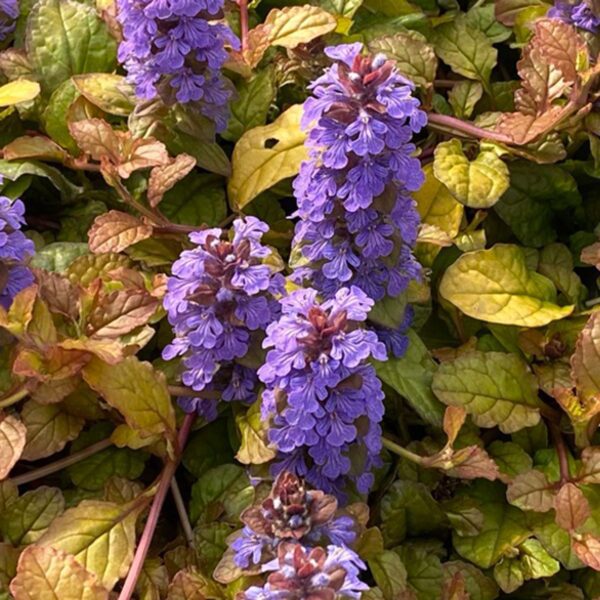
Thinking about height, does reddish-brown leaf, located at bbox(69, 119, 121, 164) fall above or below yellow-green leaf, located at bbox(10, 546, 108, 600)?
above

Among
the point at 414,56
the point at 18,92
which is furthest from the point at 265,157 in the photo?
the point at 18,92

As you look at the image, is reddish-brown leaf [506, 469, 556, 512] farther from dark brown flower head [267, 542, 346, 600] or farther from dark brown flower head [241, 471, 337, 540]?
dark brown flower head [267, 542, 346, 600]

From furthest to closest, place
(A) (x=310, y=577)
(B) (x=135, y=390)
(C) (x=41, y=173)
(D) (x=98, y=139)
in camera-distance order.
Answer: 1. (C) (x=41, y=173)
2. (D) (x=98, y=139)
3. (B) (x=135, y=390)
4. (A) (x=310, y=577)

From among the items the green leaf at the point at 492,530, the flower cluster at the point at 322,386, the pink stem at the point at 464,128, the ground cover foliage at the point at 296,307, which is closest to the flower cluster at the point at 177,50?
the ground cover foliage at the point at 296,307

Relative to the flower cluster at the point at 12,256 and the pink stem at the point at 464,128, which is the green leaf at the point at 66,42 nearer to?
the flower cluster at the point at 12,256

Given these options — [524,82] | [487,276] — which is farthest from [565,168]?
[487,276]

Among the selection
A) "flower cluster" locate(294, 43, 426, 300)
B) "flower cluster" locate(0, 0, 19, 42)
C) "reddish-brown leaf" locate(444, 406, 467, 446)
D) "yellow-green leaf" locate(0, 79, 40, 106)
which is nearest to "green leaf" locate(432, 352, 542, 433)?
"reddish-brown leaf" locate(444, 406, 467, 446)

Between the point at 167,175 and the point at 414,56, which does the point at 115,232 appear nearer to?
the point at 167,175
